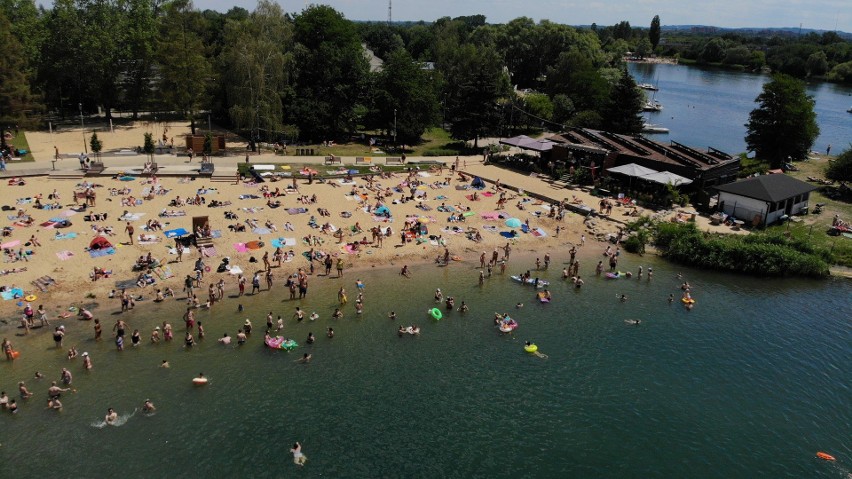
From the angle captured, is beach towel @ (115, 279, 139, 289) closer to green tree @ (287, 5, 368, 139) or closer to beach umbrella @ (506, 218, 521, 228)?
beach umbrella @ (506, 218, 521, 228)

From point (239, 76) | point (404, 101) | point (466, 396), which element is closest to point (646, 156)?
point (404, 101)

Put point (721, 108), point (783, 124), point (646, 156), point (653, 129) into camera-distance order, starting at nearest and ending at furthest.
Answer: point (646, 156) < point (783, 124) < point (653, 129) < point (721, 108)

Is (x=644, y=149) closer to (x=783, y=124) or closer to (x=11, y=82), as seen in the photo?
(x=783, y=124)

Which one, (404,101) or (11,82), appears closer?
(11,82)

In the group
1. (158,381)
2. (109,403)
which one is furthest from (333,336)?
(109,403)

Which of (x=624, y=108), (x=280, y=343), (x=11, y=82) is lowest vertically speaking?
(x=280, y=343)

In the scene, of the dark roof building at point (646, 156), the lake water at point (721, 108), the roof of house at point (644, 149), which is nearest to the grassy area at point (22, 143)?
the dark roof building at point (646, 156)

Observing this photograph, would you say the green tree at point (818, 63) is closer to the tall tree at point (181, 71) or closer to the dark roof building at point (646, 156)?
the dark roof building at point (646, 156)

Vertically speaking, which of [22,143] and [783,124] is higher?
[783,124]
